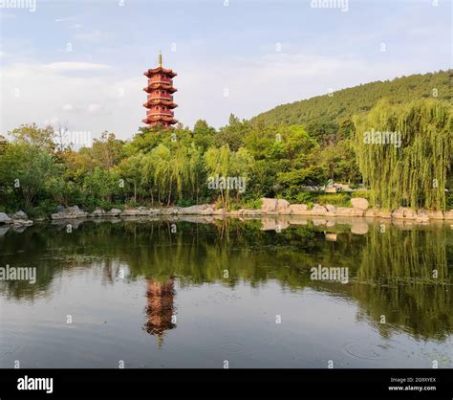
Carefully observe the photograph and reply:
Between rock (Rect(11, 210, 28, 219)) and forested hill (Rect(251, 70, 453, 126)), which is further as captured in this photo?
forested hill (Rect(251, 70, 453, 126))

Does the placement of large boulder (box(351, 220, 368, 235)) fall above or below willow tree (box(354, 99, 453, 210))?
below

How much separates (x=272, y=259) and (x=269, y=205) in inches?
613

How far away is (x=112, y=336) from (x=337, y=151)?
→ 26515 mm

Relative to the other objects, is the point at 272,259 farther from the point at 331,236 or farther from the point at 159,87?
the point at 159,87

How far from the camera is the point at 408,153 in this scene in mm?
22422

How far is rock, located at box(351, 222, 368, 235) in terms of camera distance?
1928cm

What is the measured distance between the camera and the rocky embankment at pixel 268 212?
22.8m

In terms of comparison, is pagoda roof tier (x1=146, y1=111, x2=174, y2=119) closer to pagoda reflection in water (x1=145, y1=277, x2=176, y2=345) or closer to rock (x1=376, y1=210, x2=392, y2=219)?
rock (x1=376, y1=210, x2=392, y2=219)

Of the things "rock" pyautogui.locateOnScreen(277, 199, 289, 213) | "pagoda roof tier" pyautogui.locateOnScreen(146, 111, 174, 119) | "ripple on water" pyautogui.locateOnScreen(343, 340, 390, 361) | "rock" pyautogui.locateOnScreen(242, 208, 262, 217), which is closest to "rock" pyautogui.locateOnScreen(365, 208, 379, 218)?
"rock" pyautogui.locateOnScreen(277, 199, 289, 213)

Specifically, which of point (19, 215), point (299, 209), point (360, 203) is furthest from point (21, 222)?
point (360, 203)

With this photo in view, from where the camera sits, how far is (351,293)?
9.98 m

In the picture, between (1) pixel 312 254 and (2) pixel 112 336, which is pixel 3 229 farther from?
(2) pixel 112 336

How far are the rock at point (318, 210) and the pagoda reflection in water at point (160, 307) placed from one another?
56.6 ft
